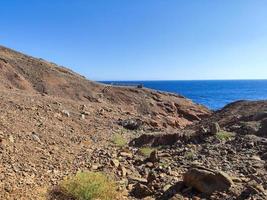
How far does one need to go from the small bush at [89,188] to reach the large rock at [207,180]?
5.55 ft

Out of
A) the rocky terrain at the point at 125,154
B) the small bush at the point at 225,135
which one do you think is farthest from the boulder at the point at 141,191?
the small bush at the point at 225,135

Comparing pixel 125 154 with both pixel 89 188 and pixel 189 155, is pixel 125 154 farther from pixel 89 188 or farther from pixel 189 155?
pixel 89 188

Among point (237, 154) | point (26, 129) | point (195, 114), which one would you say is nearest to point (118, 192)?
point (237, 154)

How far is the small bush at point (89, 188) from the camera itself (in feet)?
28.6

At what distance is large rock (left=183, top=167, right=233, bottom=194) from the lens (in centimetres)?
883

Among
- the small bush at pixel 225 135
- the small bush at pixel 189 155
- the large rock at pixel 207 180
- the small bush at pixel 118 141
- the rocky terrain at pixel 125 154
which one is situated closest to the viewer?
the large rock at pixel 207 180

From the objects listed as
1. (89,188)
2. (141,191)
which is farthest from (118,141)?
(89,188)

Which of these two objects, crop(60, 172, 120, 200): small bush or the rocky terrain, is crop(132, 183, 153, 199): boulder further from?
crop(60, 172, 120, 200): small bush

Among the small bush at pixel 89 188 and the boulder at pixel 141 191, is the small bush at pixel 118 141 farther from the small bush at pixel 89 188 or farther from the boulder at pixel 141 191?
the small bush at pixel 89 188

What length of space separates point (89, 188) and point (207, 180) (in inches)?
98.9

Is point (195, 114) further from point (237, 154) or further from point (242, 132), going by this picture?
point (237, 154)

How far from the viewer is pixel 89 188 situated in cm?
876

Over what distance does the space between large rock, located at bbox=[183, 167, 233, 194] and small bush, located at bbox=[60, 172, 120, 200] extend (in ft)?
5.55

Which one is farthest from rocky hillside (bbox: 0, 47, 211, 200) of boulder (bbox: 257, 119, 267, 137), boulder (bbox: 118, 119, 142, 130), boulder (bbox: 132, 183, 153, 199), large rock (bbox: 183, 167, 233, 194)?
boulder (bbox: 257, 119, 267, 137)
